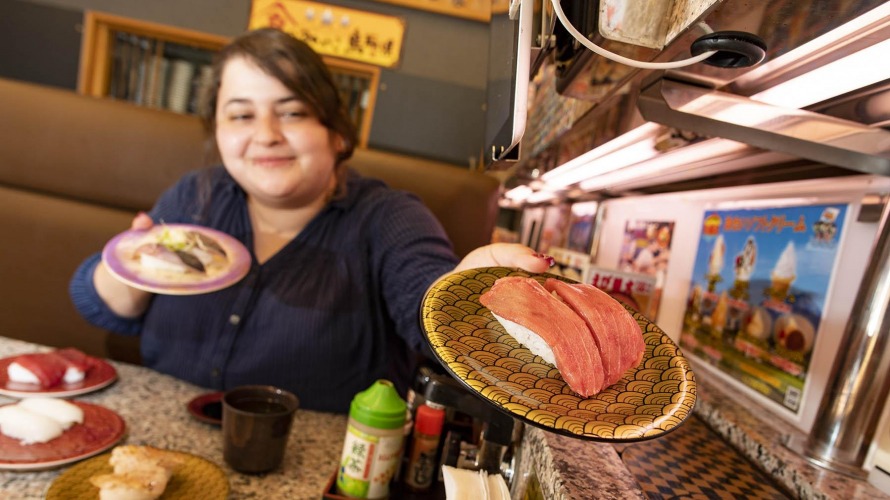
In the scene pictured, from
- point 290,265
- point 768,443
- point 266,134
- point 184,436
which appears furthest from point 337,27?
point 768,443

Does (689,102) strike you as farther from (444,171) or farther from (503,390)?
(444,171)

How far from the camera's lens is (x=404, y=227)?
1.39 m

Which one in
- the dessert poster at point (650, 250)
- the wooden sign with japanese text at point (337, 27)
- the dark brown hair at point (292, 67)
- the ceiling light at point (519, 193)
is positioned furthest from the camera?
the wooden sign with japanese text at point (337, 27)

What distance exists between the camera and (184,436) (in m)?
0.98

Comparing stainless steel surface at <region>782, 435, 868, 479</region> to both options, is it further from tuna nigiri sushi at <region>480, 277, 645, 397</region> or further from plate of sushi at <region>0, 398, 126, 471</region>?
plate of sushi at <region>0, 398, 126, 471</region>

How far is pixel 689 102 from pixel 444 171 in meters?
1.39

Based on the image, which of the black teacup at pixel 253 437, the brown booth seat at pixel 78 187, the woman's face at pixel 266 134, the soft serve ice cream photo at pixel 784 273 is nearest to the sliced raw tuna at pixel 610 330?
the black teacup at pixel 253 437

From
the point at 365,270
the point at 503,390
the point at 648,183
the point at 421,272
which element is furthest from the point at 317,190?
the point at 503,390

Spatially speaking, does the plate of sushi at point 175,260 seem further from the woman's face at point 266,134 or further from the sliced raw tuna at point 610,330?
the sliced raw tuna at point 610,330

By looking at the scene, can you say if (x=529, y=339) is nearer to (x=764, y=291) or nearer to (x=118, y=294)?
(x=764, y=291)

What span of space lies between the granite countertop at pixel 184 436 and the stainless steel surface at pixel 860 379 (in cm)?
85

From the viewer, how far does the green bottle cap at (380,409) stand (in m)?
0.80

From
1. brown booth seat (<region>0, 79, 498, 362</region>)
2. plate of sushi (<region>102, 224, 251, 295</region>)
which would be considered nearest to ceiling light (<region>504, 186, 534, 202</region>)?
brown booth seat (<region>0, 79, 498, 362</region>)

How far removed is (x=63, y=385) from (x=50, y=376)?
34 millimetres
